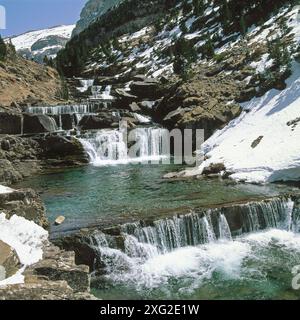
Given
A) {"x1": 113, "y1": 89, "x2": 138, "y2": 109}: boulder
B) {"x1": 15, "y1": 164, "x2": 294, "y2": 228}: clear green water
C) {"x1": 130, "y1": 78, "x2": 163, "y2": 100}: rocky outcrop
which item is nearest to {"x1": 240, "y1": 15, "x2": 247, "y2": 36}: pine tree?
{"x1": 130, "y1": 78, "x2": 163, "y2": 100}: rocky outcrop

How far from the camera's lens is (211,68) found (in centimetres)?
5694

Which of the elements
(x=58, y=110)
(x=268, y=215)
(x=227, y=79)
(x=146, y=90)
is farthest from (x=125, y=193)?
(x=146, y=90)

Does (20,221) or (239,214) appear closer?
(20,221)

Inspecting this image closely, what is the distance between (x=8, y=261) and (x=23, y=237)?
2.88 metres

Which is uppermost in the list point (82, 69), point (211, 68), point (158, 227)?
point (82, 69)

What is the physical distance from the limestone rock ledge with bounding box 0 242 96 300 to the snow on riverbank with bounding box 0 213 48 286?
30 centimetres

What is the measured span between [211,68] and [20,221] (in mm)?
44785

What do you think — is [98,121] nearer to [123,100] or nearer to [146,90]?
[123,100]

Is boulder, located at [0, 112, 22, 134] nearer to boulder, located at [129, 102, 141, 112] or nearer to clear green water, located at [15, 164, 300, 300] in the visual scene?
boulder, located at [129, 102, 141, 112]

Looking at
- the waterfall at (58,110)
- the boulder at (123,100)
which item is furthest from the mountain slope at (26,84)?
the boulder at (123,100)
